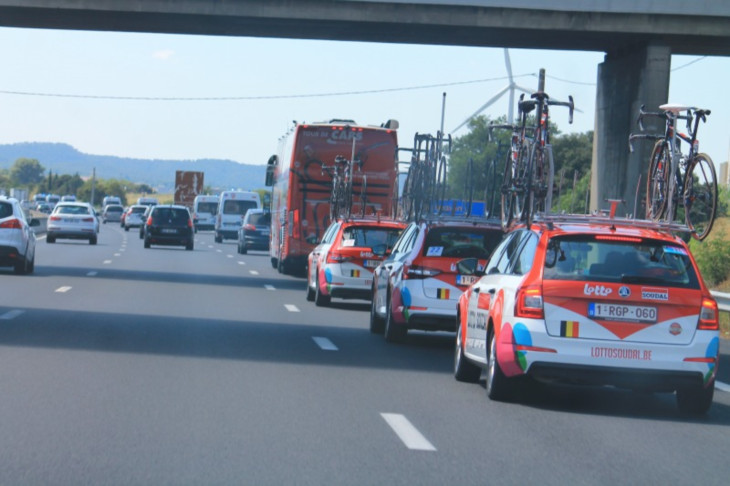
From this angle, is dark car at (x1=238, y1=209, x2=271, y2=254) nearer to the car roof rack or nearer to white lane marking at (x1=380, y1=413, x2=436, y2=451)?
the car roof rack

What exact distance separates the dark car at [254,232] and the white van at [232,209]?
12.4 meters

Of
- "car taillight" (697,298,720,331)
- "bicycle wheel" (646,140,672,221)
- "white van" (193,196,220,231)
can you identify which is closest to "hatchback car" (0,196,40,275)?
"bicycle wheel" (646,140,672,221)

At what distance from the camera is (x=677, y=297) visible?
1055cm

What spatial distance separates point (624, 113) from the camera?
30.2 metres

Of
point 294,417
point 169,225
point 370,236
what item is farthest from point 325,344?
point 169,225

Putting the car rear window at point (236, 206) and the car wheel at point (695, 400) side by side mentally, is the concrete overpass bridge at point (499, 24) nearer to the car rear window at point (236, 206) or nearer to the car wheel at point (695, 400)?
the car wheel at point (695, 400)

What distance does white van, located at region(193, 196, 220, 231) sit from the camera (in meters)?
80.1

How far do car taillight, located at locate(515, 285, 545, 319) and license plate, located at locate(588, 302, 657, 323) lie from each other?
38cm

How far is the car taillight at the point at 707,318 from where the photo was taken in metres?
10.6

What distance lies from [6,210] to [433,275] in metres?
14.0

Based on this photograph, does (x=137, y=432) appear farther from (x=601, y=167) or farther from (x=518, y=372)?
(x=601, y=167)

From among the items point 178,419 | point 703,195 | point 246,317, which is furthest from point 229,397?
point 246,317

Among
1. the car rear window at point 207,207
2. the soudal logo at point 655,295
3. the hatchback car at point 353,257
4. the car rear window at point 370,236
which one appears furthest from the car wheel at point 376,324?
the car rear window at point 207,207

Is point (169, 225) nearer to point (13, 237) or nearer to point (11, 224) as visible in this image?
point (13, 237)
